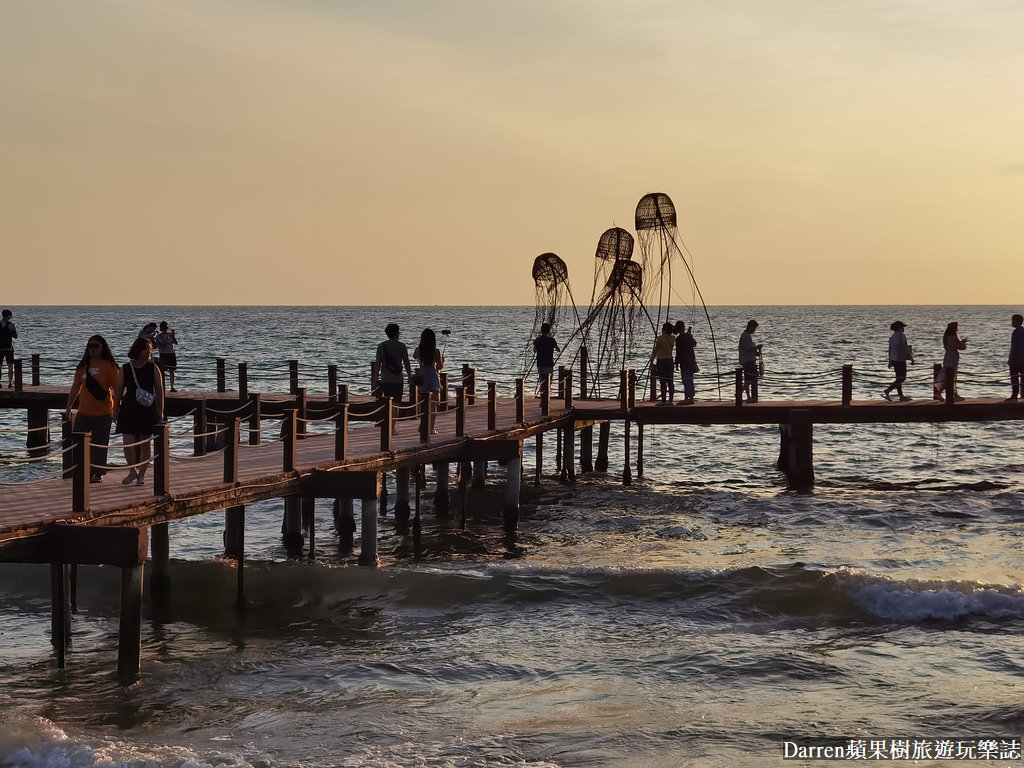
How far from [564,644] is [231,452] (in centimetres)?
492

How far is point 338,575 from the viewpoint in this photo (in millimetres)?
19016

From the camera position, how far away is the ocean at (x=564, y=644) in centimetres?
1224

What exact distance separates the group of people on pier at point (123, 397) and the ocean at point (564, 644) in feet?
3.12

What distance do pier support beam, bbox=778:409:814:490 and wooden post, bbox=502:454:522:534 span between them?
25.9ft

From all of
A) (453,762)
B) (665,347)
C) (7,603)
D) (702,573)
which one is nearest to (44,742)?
(453,762)

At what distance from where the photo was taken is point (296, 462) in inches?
719

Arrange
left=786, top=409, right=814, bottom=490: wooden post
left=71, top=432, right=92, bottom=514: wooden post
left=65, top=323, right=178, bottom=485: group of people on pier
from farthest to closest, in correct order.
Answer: left=786, top=409, right=814, bottom=490: wooden post
left=65, top=323, right=178, bottom=485: group of people on pier
left=71, top=432, right=92, bottom=514: wooden post

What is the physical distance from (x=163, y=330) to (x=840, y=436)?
2653 cm

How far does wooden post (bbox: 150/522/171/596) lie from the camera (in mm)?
17984

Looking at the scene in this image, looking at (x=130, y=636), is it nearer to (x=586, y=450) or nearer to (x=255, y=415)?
(x=255, y=415)

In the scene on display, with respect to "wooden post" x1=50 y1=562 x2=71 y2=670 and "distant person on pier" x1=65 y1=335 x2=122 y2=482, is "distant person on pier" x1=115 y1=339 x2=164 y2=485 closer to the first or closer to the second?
"distant person on pier" x1=65 y1=335 x2=122 y2=482

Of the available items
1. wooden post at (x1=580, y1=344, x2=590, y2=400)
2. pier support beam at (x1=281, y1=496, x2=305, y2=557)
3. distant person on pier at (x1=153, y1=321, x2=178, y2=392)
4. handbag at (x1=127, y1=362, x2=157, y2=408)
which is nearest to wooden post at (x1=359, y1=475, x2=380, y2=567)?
pier support beam at (x1=281, y1=496, x2=305, y2=557)

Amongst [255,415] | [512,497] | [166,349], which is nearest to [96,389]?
[255,415]

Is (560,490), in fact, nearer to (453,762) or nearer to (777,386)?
(453,762)
